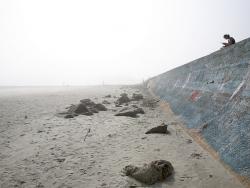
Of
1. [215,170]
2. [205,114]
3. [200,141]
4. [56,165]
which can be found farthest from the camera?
[205,114]

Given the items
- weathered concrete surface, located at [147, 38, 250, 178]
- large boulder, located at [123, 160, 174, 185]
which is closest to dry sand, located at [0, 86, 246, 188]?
large boulder, located at [123, 160, 174, 185]

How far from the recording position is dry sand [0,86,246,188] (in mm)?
3979

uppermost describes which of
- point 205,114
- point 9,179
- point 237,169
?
point 205,114

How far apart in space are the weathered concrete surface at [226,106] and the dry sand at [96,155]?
0.34 m

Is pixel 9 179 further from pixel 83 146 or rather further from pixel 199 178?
pixel 199 178

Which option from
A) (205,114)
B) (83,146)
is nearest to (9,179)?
(83,146)

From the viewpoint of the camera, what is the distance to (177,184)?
12.5 feet

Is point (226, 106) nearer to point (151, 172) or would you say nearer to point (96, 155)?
point (151, 172)

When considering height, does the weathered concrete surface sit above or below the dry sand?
above

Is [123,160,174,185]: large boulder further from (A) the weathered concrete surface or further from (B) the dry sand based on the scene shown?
(A) the weathered concrete surface

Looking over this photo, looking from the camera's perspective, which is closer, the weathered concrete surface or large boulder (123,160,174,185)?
large boulder (123,160,174,185)

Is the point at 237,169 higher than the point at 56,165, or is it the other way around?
the point at 237,169

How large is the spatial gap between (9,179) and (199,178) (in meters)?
3.31

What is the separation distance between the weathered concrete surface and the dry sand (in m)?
0.34
